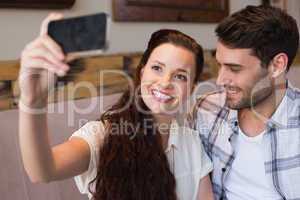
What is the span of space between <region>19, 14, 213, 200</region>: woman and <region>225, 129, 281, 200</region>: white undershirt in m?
0.10

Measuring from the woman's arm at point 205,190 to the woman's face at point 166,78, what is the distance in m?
0.28

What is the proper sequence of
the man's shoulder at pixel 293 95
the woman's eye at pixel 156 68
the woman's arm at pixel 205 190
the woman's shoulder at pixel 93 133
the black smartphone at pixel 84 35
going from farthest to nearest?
the man's shoulder at pixel 293 95
the woman's arm at pixel 205 190
the woman's eye at pixel 156 68
the woman's shoulder at pixel 93 133
the black smartphone at pixel 84 35

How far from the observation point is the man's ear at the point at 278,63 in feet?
4.56

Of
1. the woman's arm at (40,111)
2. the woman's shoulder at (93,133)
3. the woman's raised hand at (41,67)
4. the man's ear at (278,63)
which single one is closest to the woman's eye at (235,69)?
the man's ear at (278,63)

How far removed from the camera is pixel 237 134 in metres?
1.34

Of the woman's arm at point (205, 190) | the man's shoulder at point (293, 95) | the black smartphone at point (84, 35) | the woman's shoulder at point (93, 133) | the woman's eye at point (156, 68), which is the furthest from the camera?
the man's shoulder at point (293, 95)

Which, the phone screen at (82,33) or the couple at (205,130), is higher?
the phone screen at (82,33)

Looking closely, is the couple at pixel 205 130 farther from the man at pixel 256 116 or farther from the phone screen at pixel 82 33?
the phone screen at pixel 82 33

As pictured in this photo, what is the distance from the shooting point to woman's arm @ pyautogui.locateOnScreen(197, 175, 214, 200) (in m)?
1.26

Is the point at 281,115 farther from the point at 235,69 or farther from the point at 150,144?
the point at 150,144

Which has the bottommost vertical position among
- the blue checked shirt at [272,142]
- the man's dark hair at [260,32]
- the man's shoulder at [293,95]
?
the blue checked shirt at [272,142]

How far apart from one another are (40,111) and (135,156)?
53cm

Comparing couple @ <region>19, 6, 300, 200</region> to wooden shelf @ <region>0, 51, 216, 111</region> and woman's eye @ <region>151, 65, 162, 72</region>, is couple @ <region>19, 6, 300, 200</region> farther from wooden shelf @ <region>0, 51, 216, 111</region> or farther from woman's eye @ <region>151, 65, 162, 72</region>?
wooden shelf @ <region>0, 51, 216, 111</region>

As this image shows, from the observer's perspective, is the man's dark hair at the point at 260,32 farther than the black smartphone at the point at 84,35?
Yes
